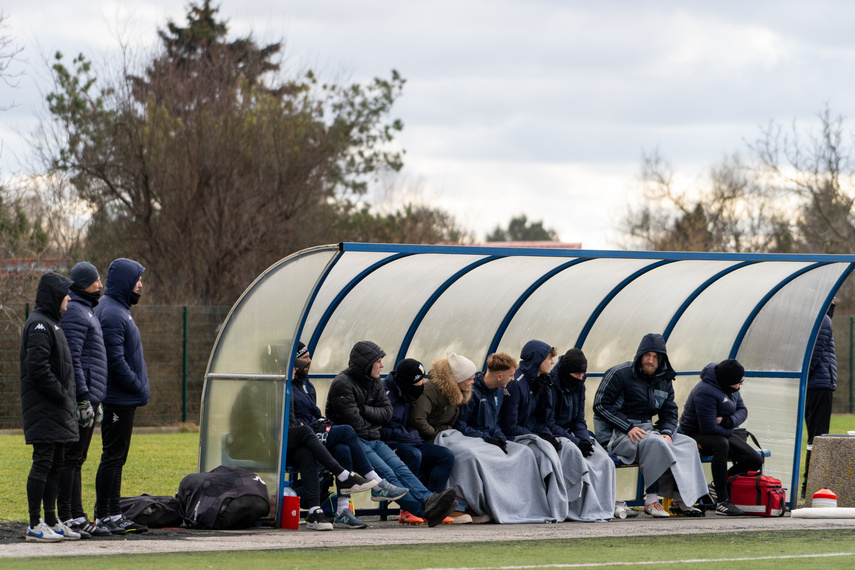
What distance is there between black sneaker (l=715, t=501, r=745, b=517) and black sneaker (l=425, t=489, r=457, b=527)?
273 cm

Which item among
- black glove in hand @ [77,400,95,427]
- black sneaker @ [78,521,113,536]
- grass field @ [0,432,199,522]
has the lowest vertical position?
grass field @ [0,432,199,522]

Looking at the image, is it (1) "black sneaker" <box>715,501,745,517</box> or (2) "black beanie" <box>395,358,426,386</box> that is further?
(1) "black sneaker" <box>715,501,745,517</box>

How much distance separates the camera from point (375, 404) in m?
9.59

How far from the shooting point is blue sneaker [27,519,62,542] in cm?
780

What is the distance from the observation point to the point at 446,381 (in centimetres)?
990

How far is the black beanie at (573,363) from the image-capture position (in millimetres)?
10430

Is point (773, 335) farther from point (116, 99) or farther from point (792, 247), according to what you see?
point (792, 247)

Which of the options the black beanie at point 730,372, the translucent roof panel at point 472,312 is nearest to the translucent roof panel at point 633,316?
the translucent roof panel at point 472,312

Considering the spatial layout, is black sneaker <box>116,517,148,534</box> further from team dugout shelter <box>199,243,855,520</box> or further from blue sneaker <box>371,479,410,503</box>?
blue sneaker <box>371,479,410,503</box>

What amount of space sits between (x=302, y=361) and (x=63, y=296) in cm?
226

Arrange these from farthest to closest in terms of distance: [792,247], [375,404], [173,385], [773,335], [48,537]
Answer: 1. [792,247]
2. [173,385]
3. [773,335]
4. [375,404]
5. [48,537]

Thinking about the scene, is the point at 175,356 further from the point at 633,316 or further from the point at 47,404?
the point at 47,404

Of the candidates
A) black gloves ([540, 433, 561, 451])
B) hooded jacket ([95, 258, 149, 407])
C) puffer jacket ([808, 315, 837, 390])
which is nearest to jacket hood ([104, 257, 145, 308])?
hooded jacket ([95, 258, 149, 407])

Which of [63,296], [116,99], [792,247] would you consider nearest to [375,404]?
[63,296]
